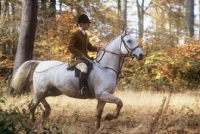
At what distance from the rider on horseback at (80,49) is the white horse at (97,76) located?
0.17m

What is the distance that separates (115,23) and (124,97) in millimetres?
8962

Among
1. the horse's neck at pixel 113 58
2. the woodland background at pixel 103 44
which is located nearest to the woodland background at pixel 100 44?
the woodland background at pixel 103 44

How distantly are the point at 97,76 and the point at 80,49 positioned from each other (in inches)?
31.0

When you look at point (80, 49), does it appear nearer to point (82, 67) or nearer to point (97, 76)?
Answer: point (82, 67)

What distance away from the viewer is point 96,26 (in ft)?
56.2

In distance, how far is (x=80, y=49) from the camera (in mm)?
6867

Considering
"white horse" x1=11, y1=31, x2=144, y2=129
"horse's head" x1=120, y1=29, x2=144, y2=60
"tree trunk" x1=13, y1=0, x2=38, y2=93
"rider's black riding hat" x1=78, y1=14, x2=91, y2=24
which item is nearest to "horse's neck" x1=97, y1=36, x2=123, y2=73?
"white horse" x1=11, y1=31, x2=144, y2=129

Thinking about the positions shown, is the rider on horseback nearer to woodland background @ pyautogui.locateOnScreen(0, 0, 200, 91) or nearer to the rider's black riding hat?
the rider's black riding hat

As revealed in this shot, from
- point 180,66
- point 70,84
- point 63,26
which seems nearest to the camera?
point 70,84

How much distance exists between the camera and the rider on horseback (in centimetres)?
650

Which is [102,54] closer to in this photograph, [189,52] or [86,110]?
[86,110]

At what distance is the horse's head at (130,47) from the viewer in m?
6.28

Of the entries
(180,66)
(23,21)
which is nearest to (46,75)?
(23,21)

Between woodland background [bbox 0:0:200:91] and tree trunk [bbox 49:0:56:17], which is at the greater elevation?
tree trunk [bbox 49:0:56:17]
